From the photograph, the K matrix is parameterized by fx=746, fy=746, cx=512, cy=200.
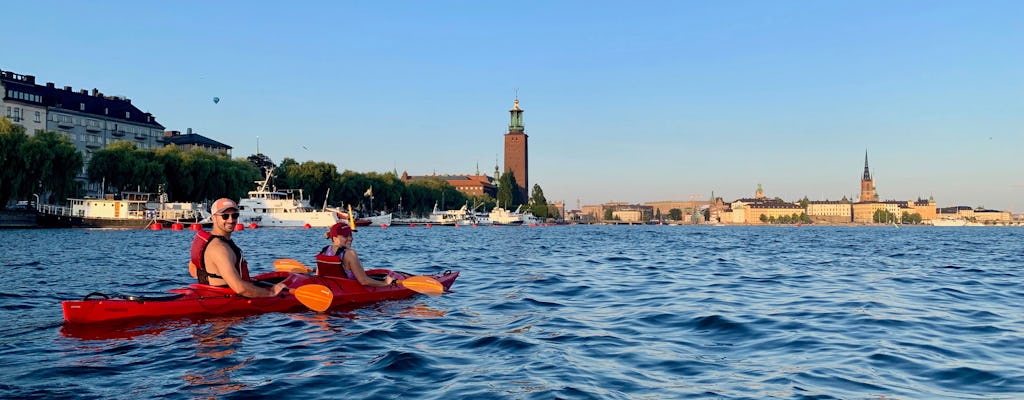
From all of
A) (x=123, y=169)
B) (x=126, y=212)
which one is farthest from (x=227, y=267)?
(x=123, y=169)

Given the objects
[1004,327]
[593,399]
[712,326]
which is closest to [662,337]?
[712,326]

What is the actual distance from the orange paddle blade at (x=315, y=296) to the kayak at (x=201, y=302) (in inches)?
13.7

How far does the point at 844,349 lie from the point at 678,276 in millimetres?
13283

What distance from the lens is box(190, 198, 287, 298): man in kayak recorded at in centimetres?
1112

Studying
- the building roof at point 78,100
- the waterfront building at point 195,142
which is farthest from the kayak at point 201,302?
the waterfront building at point 195,142

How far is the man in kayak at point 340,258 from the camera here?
46.2 feet

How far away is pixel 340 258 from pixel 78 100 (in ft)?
330

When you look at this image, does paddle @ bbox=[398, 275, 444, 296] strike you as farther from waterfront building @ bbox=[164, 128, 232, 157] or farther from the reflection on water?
waterfront building @ bbox=[164, 128, 232, 157]

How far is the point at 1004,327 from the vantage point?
12344mm

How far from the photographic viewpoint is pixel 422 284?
52.4 ft

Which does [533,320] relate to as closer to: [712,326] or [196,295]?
[712,326]

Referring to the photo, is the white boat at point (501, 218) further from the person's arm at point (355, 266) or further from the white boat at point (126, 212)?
the person's arm at point (355, 266)

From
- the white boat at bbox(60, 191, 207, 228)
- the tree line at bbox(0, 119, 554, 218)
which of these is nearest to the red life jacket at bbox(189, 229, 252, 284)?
the tree line at bbox(0, 119, 554, 218)

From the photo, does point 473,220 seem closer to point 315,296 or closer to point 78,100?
point 78,100
